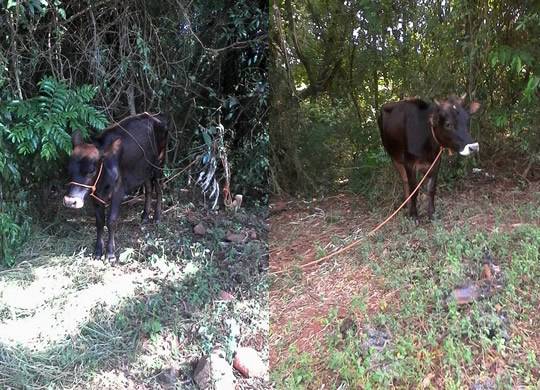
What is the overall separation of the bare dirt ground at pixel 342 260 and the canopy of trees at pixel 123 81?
95cm

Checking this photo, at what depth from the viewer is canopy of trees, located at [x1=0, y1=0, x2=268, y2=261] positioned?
155 inches

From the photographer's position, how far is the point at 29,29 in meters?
3.95

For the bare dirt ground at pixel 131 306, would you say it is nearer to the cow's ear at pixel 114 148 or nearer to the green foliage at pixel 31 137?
the green foliage at pixel 31 137

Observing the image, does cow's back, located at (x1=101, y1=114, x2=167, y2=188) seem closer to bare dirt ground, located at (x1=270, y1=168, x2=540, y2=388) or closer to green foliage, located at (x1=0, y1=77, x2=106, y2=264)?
green foliage, located at (x1=0, y1=77, x2=106, y2=264)

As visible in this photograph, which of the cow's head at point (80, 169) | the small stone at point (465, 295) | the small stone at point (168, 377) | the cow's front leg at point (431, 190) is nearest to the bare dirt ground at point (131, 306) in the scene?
the small stone at point (168, 377)

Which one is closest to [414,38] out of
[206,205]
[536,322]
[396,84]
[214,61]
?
[396,84]

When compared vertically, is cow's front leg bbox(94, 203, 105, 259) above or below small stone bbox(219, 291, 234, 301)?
above

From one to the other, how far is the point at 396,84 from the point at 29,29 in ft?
11.2

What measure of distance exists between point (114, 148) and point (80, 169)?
0.39m

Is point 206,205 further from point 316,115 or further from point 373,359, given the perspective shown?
point 373,359

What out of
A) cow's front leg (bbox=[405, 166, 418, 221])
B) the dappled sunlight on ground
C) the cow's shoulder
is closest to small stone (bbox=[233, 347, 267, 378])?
the dappled sunlight on ground

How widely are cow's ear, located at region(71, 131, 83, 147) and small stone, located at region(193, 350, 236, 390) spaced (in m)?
1.70

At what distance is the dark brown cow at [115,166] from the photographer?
373cm

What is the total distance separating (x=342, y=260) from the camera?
4.07 m
